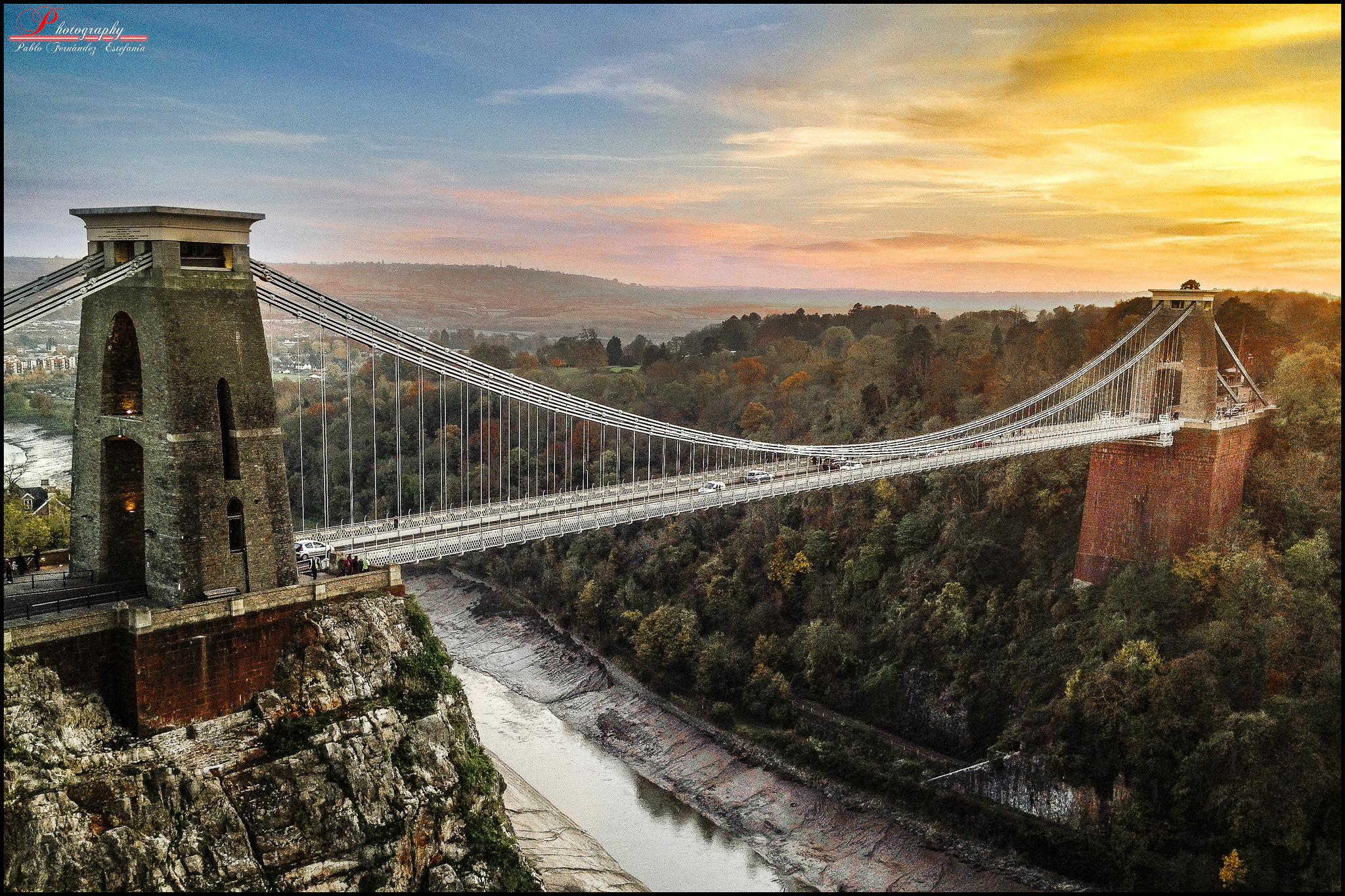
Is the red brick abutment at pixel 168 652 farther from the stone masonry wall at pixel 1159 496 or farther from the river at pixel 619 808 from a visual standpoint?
the stone masonry wall at pixel 1159 496

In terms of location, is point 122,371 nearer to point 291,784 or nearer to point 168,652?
point 168,652

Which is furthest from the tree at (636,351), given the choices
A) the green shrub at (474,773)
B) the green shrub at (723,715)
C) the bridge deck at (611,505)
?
the green shrub at (474,773)

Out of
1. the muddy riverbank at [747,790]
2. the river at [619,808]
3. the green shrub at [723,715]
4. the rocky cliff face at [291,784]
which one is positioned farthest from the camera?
the green shrub at [723,715]

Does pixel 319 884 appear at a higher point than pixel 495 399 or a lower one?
lower

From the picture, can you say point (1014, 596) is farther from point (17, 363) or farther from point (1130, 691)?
point (17, 363)

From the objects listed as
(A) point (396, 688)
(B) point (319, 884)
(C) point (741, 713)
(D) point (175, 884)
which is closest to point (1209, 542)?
(C) point (741, 713)

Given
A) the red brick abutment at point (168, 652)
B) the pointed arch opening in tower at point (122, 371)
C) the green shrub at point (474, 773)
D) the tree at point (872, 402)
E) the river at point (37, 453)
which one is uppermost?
the pointed arch opening in tower at point (122, 371)
